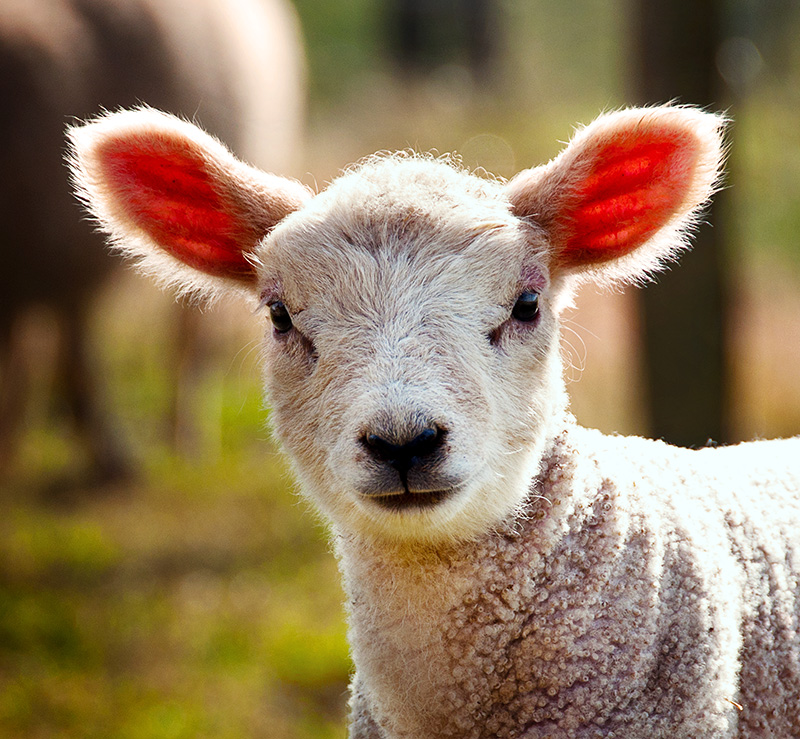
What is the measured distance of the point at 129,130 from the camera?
2.71 m

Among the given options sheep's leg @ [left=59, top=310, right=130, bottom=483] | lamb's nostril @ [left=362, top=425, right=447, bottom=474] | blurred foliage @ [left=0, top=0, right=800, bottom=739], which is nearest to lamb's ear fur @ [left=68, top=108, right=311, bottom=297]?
lamb's nostril @ [left=362, top=425, right=447, bottom=474]

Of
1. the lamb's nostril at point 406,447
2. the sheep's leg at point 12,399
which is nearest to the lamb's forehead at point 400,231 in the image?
the lamb's nostril at point 406,447

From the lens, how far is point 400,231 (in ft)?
8.29

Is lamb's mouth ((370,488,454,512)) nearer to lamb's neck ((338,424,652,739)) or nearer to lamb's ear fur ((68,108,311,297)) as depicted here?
lamb's neck ((338,424,652,739))

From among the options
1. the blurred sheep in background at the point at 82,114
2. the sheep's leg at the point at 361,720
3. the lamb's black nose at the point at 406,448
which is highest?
the blurred sheep in background at the point at 82,114

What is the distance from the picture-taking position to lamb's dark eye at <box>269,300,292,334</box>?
2672mm

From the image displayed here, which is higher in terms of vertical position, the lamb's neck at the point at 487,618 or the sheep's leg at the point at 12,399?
the sheep's leg at the point at 12,399

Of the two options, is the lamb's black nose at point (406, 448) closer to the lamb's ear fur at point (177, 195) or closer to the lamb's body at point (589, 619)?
the lamb's body at point (589, 619)

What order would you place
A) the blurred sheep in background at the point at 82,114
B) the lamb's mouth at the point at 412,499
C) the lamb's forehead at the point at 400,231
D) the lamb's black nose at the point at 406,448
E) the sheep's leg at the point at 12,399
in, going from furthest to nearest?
1. the sheep's leg at the point at 12,399
2. the blurred sheep in background at the point at 82,114
3. the lamb's forehead at the point at 400,231
4. the lamb's mouth at the point at 412,499
5. the lamb's black nose at the point at 406,448

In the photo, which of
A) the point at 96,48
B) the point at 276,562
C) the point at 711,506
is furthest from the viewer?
the point at 96,48

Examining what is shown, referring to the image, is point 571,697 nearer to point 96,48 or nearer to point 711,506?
point 711,506

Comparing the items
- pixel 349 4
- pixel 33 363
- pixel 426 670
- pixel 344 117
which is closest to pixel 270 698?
pixel 426 670

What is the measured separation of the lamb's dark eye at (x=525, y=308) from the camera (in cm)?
257

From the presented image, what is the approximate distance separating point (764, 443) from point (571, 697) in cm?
128
